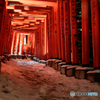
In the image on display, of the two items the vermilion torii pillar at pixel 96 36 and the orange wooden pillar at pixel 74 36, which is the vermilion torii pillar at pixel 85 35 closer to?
the vermilion torii pillar at pixel 96 36

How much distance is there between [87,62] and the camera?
3.84 meters

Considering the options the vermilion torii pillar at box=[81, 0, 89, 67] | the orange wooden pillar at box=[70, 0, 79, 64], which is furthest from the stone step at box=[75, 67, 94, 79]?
the orange wooden pillar at box=[70, 0, 79, 64]

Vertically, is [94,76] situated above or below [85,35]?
below

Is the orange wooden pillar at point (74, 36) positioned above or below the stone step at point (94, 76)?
above

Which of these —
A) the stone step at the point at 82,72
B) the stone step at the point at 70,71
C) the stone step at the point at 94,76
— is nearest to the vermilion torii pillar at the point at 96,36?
the stone step at the point at 94,76

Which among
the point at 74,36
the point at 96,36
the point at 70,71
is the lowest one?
the point at 70,71

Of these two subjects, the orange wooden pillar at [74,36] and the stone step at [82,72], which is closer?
the stone step at [82,72]

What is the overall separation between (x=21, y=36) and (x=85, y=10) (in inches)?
565

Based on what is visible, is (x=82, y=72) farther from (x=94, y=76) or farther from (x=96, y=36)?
(x=96, y=36)


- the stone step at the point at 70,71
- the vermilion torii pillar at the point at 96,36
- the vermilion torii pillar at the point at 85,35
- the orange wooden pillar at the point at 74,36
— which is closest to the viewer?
the vermilion torii pillar at the point at 96,36

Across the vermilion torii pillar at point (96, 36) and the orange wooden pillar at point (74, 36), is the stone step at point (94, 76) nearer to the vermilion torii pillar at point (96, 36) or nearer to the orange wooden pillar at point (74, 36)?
the vermilion torii pillar at point (96, 36)

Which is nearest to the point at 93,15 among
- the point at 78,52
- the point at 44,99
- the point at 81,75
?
the point at 78,52

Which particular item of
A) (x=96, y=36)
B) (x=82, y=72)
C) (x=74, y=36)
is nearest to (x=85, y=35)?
(x=96, y=36)

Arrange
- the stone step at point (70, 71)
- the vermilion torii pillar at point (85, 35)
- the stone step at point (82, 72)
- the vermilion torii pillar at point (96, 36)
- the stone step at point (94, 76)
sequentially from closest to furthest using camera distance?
the stone step at point (94, 76)
the vermilion torii pillar at point (96, 36)
the stone step at point (82, 72)
the vermilion torii pillar at point (85, 35)
the stone step at point (70, 71)
